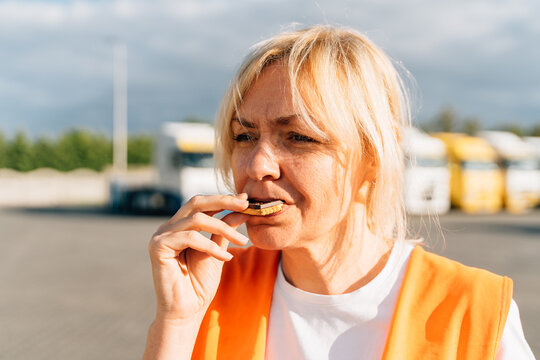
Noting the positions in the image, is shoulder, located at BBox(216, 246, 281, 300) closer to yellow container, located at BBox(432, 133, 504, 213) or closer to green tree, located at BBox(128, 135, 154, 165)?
yellow container, located at BBox(432, 133, 504, 213)

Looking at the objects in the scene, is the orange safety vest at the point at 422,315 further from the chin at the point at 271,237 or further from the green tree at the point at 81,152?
the green tree at the point at 81,152

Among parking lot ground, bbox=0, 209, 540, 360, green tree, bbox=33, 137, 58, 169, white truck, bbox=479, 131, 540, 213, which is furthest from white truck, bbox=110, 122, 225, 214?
green tree, bbox=33, 137, 58, 169

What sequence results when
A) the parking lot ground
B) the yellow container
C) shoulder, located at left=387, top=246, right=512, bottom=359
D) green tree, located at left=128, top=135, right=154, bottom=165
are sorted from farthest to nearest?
green tree, located at left=128, top=135, right=154, bottom=165, the yellow container, the parking lot ground, shoulder, located at left=387, top=246, right=512, bottom=359

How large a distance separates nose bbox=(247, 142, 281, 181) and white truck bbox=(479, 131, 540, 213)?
25.1m

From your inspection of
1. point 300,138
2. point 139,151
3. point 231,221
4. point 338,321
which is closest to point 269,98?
point 300,138

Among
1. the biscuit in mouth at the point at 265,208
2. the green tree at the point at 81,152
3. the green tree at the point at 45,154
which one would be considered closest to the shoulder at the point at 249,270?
the biscuit in mouth at the point at 265,208

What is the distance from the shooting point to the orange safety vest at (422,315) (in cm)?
154

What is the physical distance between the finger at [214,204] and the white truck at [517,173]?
25.2 meters

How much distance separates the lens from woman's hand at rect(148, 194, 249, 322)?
1.69m

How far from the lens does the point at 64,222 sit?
770 inches

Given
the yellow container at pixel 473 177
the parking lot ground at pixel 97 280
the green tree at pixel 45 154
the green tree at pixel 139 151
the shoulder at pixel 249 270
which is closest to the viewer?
the shoulder at pixel 249 270

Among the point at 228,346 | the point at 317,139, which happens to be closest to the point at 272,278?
the point at 228,346

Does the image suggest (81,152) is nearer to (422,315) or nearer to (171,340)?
(171,340)

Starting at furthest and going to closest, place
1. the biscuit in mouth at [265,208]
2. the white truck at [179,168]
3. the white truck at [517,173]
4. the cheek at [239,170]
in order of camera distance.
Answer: the white truck at [517,173] → the white truck at [179,168] → the cheek at [239,170] → the biscuit in mouth at [265,208]
